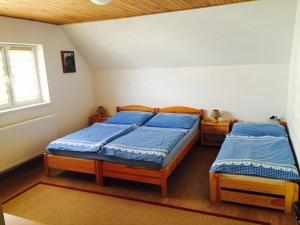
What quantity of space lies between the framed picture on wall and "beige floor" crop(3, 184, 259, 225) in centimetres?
210

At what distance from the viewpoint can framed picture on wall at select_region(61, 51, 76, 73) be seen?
4.23 m

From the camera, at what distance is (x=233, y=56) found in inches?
151

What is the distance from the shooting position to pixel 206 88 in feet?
13.8

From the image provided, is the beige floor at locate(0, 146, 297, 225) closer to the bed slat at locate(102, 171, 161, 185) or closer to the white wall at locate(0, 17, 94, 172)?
the bed slat at locate(102, 171, 161, 185)

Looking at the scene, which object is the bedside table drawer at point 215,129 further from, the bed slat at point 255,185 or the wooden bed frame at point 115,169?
the bed slat at point 255,185

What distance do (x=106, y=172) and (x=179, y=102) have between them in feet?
6.37

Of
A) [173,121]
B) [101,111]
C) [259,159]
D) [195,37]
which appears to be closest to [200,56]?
[195,37]

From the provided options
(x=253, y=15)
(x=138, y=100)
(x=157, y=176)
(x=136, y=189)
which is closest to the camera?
(x=157, y=176)

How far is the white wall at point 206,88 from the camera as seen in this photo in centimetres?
383

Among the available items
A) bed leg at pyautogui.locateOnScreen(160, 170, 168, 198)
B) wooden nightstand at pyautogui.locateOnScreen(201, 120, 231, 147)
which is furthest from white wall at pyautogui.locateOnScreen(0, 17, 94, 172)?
wooden nightstand at pyautogui.locateOnScreen(201, 120, 231, 147)

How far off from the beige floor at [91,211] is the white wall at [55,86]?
83 cm

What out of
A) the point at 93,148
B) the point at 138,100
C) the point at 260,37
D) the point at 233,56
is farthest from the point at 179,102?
the point at 93,148

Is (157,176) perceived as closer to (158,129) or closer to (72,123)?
(158,129)

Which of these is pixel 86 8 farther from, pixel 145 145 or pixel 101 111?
pixel 101 111
